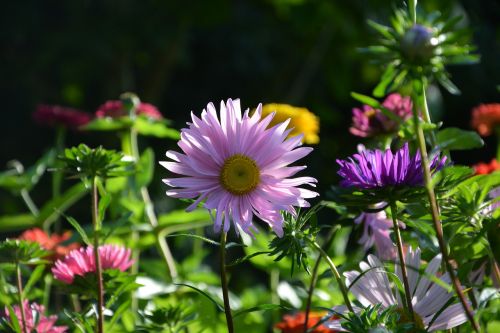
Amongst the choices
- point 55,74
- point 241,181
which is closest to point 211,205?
point 241,181

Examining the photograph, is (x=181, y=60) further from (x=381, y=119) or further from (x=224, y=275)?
(x=224, y=275)

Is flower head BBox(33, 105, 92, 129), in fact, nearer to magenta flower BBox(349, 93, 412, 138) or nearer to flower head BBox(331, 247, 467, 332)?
magenta flower BBox(349, 93, 412, 138)

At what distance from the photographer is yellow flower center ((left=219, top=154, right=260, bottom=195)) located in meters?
0.47

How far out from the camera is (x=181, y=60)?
3221 mm

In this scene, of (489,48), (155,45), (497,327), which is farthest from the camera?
(155,45)

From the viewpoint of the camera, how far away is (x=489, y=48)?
106 centimetres

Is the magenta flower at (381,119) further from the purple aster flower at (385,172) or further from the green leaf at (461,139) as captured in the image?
the purple aster flower at (385,172)

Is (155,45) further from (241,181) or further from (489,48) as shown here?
(241,181)

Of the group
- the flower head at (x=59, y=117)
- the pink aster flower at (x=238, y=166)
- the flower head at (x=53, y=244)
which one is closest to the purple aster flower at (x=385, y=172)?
the pink aster flower at (x=238, y=166)

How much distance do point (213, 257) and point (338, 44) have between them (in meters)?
1.10

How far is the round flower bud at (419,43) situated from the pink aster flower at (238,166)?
0.11 metres

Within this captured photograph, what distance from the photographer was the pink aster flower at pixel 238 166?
0.46m

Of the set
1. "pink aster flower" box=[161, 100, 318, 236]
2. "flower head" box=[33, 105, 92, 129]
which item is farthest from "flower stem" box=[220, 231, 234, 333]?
"flower head" box=[33, 105, 92, 129]

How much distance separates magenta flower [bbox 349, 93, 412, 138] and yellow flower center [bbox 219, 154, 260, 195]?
0.68 ft
